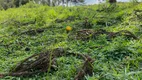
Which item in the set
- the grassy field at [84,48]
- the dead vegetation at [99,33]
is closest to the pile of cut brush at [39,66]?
the grassy field at [84,48]

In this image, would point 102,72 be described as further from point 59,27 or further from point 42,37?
point 59,27

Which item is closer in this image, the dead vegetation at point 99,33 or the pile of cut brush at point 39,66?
the pile of cut brush at point 39,66

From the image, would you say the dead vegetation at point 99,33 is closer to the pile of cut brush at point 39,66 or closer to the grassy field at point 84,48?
the grassy field at point 84,48

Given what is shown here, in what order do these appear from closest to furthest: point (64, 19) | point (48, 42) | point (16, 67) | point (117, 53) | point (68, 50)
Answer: point (16, 67) < point (117, 53) < point (68, 50) < point (48, 42) < point (64, 19)

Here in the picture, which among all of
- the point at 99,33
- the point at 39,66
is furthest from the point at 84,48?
the point at 39,66

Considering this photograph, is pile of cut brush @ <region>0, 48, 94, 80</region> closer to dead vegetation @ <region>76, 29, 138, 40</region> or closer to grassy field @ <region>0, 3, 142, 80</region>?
grassy field @ <region>0, 3, 142, 80</region>

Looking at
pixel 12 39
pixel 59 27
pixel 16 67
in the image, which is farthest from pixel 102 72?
pixel 59 27

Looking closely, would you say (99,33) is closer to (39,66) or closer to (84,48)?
(84,48)

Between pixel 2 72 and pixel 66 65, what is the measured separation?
653 millimetres

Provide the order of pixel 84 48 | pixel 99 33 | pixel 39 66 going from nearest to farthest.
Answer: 1. pixel 39 66
2. pixel 84 48
3. pixel 99 33

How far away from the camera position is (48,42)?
433 centimetres

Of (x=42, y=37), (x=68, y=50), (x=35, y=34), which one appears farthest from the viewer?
(x=35, y=34)

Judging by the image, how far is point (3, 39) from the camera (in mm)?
4922

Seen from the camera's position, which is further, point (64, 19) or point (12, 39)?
point (64, 19)
